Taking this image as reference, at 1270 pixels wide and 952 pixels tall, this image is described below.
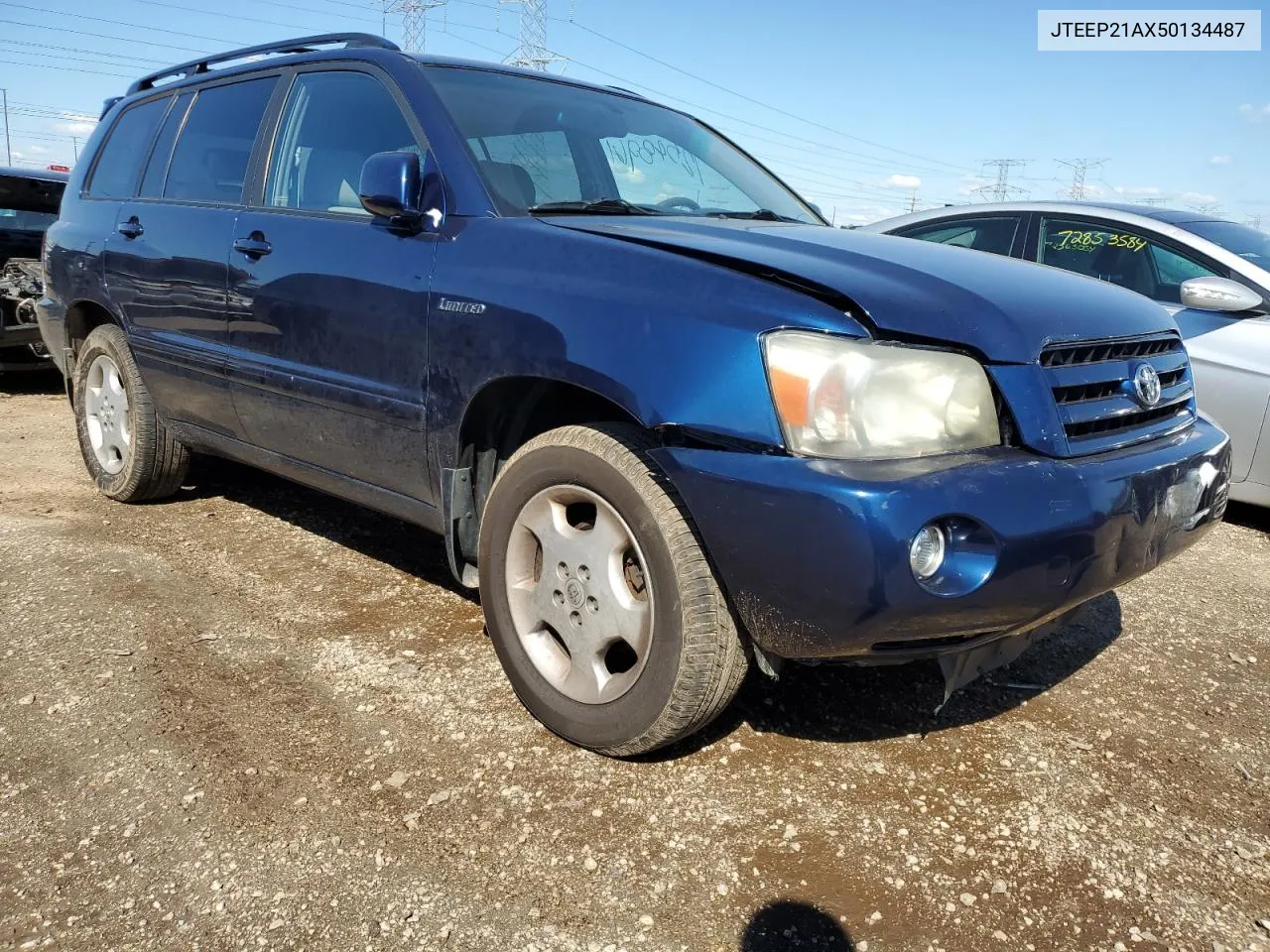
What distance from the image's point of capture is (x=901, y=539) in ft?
6.12

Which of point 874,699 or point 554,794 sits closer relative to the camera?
point 554,794

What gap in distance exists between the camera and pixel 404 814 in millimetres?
2211

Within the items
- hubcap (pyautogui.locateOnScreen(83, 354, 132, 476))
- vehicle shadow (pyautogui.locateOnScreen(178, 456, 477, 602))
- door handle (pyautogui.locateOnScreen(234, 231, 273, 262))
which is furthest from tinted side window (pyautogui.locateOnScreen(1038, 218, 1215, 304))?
hubcap (pyautogui.locateOnScreen(83, 354, 132, 476))

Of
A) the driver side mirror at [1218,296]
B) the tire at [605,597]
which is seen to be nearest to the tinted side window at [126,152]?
the tire at [605,597]

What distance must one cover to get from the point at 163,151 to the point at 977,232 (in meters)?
4.09

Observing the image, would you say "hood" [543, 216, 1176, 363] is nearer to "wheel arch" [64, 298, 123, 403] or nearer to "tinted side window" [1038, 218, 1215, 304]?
"tinted side window" [1038, 218, 1215, 304]

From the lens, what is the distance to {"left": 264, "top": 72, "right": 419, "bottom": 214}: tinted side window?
3.04 meters

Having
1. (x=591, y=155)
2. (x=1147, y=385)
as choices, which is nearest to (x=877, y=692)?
(x=1147, y=385)

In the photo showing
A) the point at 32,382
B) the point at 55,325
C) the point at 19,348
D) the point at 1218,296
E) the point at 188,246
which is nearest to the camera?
the point at 188,246

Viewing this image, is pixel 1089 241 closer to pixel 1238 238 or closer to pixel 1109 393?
pixel 1238 238

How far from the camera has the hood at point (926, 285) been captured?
2064 millimetres

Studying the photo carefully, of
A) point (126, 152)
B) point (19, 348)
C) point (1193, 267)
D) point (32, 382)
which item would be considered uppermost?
point (126, 152)

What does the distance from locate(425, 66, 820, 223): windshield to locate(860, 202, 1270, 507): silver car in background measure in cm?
88

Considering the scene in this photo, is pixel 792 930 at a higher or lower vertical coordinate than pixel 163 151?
lower
